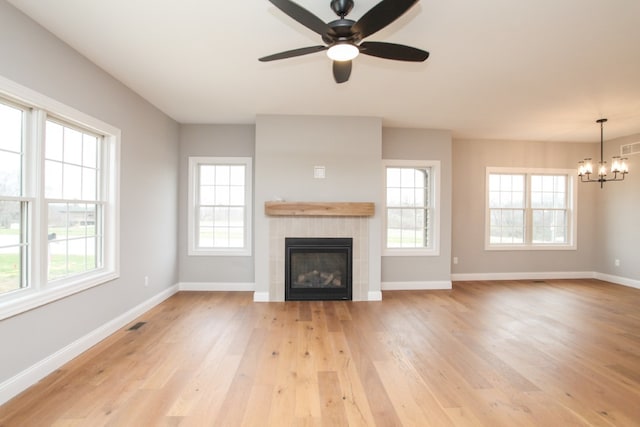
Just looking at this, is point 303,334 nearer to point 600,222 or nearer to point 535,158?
point 535,158

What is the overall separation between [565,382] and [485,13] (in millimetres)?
2813

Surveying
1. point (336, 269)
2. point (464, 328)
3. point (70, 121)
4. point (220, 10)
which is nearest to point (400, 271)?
point (336, 269)

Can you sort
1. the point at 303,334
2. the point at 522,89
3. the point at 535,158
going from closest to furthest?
1. the point at 303,334
2. the point at 522,89
3. the point at 535,158

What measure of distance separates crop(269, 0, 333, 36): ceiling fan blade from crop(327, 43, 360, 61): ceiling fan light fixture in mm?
111

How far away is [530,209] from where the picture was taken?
5711 millimetres

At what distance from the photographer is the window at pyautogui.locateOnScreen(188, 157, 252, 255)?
4.77 meters

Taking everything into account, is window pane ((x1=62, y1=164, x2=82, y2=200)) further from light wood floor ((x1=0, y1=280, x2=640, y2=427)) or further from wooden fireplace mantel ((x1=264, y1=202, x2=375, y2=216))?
wooden fireplace mantel ((x1=264, y1=202, x2=375, y2=216))

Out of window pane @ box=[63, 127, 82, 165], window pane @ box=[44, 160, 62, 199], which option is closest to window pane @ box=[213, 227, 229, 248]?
window pane @ box=[63, 127, 82, 165]

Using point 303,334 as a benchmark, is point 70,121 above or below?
above

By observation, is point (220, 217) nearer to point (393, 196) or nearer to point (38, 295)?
point (38, 295)

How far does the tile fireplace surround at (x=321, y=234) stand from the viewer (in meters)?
4.28

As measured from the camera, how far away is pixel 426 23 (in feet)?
7.22

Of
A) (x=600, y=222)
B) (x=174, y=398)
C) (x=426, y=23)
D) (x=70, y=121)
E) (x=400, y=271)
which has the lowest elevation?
(x=174, y=398)

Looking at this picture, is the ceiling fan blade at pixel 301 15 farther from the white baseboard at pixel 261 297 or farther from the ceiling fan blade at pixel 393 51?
the white baseboard at pixel 261 297
